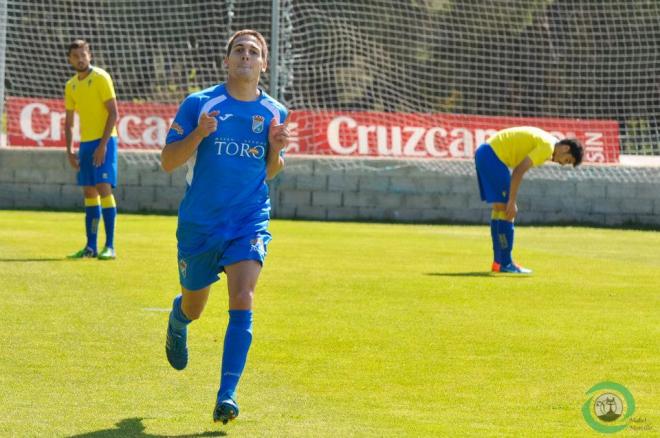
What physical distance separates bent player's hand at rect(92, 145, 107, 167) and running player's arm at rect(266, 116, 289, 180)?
799 cm

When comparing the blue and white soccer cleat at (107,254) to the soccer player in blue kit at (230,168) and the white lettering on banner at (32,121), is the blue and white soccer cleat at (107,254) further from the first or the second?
the white lettering on banner at (32,121)

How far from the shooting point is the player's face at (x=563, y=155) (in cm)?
1434

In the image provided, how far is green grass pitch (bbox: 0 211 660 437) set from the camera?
22.1 feet

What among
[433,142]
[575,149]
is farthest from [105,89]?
[433,142]

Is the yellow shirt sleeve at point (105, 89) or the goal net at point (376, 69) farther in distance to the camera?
the goal net at point (376, 69)

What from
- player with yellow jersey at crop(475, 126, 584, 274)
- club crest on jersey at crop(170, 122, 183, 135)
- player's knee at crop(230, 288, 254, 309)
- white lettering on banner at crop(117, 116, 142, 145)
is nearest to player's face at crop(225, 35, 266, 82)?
club crest on jersey at crop(170, 122, 183, 135)

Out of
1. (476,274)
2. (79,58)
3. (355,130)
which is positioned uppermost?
(79,58)

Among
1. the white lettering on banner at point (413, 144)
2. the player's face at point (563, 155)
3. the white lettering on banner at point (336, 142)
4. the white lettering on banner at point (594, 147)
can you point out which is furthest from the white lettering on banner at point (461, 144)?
the player's face at point (563, 155)

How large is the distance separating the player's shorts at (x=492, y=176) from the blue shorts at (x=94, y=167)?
4043mm

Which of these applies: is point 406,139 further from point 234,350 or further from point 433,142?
point 234,350

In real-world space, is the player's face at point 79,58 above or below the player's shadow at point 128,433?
above

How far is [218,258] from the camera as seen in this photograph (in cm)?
707

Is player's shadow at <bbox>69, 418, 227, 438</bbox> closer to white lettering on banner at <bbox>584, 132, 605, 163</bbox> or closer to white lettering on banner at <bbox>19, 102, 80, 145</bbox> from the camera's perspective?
white lettering on banner at <bbox>19, 102, 80, 145</bbox>

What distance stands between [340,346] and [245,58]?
109 inches
